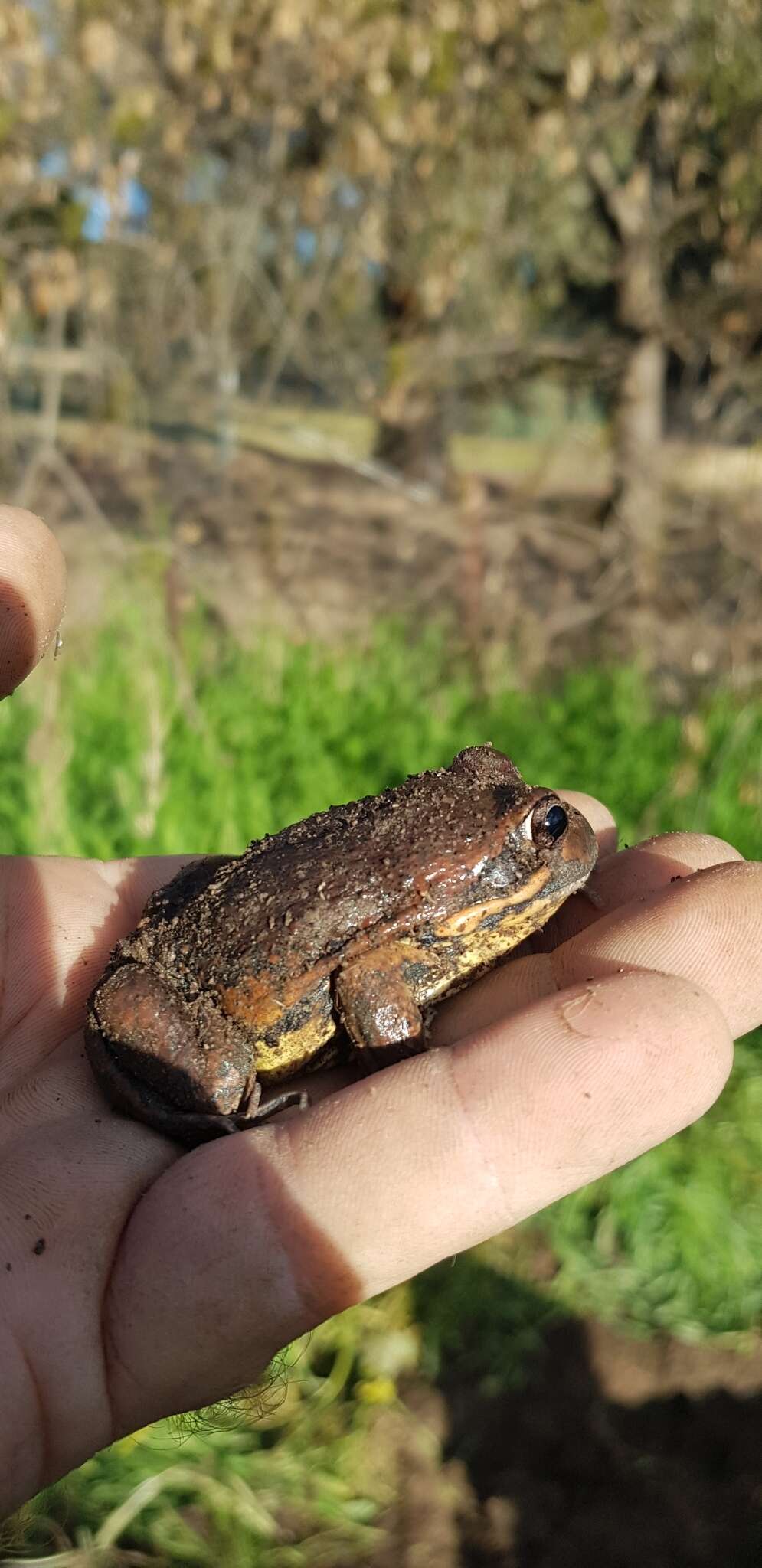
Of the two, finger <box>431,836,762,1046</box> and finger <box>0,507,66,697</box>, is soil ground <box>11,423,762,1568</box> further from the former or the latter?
finger <box>0,507,66,697</box>

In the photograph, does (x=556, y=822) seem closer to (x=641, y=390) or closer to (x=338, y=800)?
(x=338, y=800)

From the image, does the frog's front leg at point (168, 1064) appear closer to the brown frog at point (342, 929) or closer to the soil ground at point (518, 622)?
the brown frog at point (342, 929)

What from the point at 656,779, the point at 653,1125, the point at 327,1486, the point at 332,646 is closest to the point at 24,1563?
the point at 327,1486

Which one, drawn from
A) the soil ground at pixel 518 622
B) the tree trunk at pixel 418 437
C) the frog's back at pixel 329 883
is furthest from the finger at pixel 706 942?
the tree trunk at pixel 418 437

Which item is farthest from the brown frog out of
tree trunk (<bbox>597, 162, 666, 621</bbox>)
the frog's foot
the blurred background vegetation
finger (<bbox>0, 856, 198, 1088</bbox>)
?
tree trunk (<bbox>597, 162, 666, 621</bbox>)

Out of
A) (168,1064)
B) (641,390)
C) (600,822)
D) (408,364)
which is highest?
(641,390)

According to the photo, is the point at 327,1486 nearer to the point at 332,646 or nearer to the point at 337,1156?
the point at 337,1156

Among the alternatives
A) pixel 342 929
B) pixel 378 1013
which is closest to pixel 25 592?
pixel 342 929
